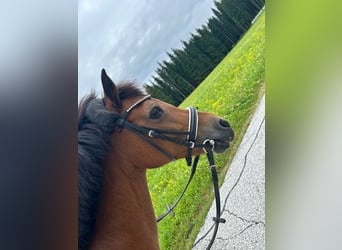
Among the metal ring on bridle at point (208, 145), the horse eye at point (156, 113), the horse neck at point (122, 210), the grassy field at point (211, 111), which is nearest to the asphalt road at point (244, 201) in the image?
the grassy field at point (211, 111)

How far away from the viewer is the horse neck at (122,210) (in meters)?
2.54

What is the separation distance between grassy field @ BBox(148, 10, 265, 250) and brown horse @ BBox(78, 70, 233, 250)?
0.07m

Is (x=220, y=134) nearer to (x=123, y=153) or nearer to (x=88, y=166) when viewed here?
(x=123, y=153)

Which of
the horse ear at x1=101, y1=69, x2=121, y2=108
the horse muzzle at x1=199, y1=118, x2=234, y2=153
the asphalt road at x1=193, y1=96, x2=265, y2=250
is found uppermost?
the horse ear at x1=101, y1=69, x2=121, y2=108

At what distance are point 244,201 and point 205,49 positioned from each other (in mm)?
668

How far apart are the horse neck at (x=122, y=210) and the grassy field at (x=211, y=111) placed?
65mm

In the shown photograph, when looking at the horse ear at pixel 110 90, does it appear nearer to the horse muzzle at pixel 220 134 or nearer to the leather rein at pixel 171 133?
the leather rein at pixel 171 133

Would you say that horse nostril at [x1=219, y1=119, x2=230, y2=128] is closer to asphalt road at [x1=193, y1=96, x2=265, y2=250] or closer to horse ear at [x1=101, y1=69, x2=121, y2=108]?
asphalt road at [x1=193, y1=96, x2=265, y2=250]

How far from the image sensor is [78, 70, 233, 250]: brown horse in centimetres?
251

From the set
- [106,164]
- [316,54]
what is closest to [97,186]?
[106,164]

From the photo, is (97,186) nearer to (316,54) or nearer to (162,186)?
(162,186)

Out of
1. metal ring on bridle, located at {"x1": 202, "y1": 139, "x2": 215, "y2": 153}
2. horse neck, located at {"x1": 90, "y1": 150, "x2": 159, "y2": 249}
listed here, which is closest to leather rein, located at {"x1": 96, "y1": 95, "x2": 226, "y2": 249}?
metal ring on bridle, located at {"x1": 202, "y1": 139, "x2": 215, "y2": 153}

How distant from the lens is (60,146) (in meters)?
2.41

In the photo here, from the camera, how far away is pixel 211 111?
264 cm
